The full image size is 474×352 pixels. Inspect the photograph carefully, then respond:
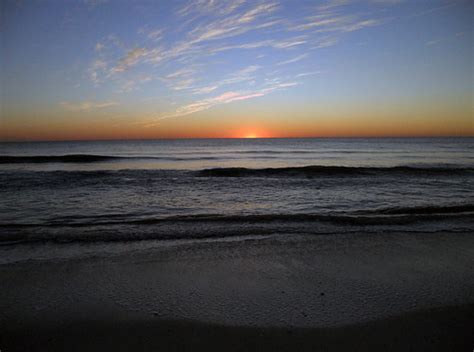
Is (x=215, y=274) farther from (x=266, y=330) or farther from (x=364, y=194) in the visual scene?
(x=364, y=194)

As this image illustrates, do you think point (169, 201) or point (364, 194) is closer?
point (169, 201)

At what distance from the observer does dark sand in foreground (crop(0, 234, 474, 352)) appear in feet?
9.13

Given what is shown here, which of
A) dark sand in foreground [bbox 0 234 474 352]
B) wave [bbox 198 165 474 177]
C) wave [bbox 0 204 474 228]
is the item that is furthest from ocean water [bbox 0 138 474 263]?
wave [bbox 198 165 474 177]

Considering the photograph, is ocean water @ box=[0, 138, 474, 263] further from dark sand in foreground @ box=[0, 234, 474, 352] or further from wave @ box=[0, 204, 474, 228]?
dark sand in foreground @ box=[0, 234, 474, 352]

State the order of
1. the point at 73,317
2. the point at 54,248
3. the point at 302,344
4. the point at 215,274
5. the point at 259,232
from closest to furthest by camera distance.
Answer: the point at 302,344 < the point at 73,317 < the point at 215,274 < the point at 54,248 < the point at 259,232

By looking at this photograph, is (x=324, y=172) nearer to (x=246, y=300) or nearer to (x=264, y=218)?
(x=264, y=218)

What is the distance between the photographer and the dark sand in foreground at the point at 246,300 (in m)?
2.78

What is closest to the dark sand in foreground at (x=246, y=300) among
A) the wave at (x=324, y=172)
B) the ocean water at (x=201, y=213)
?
the ocean water at (x=201, y=213)

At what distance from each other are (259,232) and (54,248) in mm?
4361

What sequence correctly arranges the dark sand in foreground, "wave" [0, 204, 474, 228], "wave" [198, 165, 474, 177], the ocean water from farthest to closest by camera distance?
"wave" [198, 165, 474, 177] < "wave" [0, 204, 474, 228] < the ocean water < the dark sand in foreground

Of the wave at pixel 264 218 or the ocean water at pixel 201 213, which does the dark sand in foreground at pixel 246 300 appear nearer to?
the ocean water at pixel 201 213

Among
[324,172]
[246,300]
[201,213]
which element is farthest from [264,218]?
[324,172]

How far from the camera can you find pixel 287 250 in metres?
5.35

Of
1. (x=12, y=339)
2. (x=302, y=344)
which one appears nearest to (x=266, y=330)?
(x=302, y=344)
